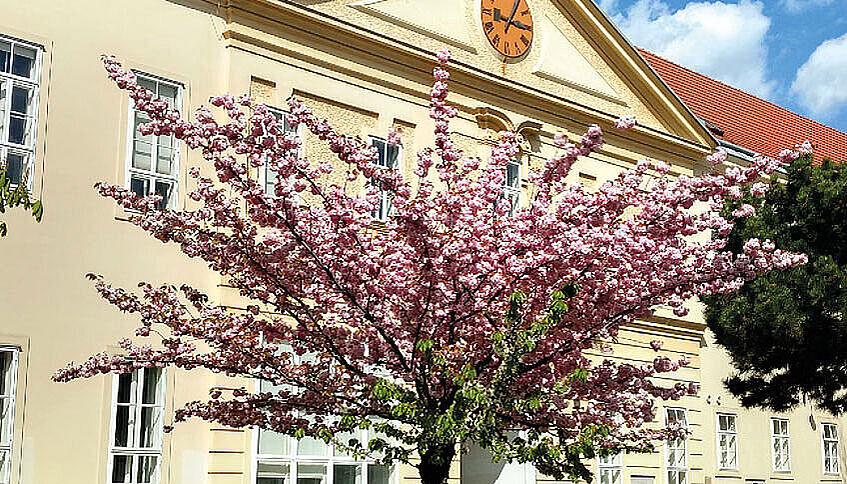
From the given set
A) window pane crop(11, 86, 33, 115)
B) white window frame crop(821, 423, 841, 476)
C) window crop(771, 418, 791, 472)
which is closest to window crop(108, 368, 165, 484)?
window pane crop(11, 86, 33, 115)

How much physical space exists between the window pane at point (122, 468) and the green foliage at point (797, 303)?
25.2 feet

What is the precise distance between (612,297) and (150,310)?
4.08 meters

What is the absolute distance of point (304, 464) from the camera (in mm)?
13766

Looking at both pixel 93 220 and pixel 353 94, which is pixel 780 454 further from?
pixel 93 220

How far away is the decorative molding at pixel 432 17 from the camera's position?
50.8 feet

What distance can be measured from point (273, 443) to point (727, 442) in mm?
10072

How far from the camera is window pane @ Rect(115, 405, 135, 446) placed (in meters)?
12.1

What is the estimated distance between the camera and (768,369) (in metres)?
14.7

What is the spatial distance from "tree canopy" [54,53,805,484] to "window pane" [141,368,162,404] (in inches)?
86.8

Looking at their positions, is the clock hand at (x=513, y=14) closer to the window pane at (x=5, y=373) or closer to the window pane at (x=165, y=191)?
the window pane at (x=165, y=191)

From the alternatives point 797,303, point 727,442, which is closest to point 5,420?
point 797,303

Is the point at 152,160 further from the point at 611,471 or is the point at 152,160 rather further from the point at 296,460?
the point at 611,471

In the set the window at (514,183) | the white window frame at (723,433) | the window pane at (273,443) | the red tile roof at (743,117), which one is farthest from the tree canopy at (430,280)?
the red tile roof at (743,117)

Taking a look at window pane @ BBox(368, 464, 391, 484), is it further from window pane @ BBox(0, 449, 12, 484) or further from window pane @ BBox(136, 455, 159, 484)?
window pane @ BBox(0, 449, 12, 484)
